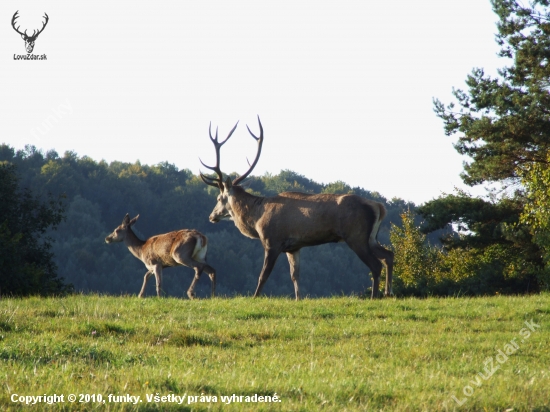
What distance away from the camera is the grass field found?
5.85 meters

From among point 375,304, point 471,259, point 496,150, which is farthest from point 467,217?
point 375,304

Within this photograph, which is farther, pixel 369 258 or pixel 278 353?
pixel 369 258

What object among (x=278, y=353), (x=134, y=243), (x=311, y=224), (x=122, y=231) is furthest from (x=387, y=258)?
(x=122, y=231)

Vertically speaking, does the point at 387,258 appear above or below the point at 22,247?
above

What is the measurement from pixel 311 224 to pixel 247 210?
69.2 inches

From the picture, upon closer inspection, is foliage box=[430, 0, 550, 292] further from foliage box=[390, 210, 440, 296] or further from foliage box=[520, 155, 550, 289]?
foliage box=[390, 210, 440, 296]

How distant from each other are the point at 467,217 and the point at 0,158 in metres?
55.2

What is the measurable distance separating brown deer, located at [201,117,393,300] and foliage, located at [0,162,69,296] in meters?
9.07

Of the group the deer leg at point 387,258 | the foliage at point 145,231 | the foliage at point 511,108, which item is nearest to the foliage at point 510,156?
the foliage at point 511,108

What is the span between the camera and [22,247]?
23656 mm

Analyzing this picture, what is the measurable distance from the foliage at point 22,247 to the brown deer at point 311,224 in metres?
9.07

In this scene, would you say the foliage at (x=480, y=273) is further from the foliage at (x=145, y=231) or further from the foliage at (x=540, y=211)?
the foliage at (x=145, y=231)

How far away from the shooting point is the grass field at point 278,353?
19.2 ft

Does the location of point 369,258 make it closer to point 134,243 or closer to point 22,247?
point 134,243
